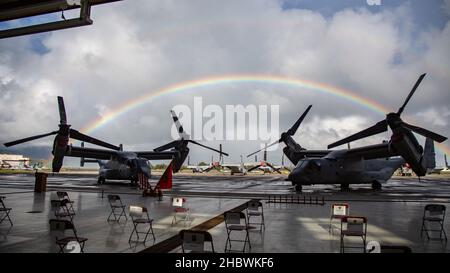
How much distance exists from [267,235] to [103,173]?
29.0 m

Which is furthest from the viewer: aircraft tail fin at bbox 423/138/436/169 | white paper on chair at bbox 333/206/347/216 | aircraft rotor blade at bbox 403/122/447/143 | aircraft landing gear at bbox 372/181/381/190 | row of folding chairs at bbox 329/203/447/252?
aircraft tail fin at bbox 423/138/436/169

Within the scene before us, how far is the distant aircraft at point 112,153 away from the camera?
25.9 metres

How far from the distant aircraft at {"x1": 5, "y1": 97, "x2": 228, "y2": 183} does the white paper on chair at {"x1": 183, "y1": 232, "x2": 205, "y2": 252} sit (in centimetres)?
2218

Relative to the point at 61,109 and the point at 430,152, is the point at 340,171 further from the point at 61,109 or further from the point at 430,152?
the point at 61,109

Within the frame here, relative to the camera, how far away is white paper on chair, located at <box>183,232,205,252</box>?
17.8 feet

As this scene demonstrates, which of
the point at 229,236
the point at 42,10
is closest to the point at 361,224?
the point at 229,236

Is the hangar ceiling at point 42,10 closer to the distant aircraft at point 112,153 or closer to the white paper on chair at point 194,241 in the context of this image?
the white paper on chair at point 194,241

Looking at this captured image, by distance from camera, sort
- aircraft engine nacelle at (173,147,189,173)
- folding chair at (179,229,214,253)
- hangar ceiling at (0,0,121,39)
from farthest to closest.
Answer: aircraft engine nacelle at (173,147,189,173)
hangar ceiling at (0,0,121,39)
folding chair at (179,229,214,253)

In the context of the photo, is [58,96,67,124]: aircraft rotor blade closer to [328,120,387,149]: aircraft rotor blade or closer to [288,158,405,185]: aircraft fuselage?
[288,158,405,185]: aircraft fuselage

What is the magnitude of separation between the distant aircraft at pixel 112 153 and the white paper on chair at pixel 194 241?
22178mm

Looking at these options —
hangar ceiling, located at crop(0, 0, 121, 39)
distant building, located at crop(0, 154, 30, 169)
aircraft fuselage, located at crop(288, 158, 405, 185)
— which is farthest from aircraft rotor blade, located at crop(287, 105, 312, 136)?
distant building, located at crop(0, 154, 30, 169)

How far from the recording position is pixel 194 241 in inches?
215
